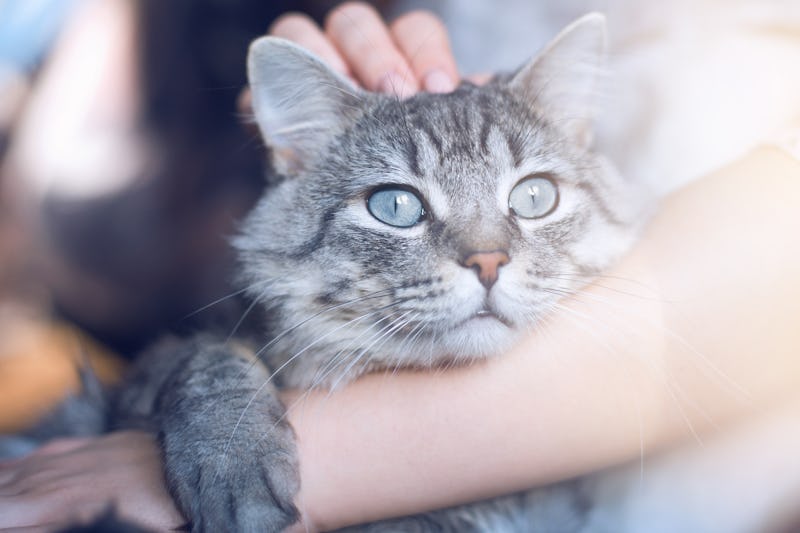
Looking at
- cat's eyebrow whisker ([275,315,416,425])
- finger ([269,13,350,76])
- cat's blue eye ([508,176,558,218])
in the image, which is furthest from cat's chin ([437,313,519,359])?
finger ([269,13,350,76])

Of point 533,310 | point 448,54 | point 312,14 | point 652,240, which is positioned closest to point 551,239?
point 533,310

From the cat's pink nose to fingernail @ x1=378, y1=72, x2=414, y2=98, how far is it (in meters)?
0.52

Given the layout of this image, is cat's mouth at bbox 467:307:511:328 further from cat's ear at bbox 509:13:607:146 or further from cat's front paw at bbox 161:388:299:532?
cat's ear at bbox 509:13:607:146

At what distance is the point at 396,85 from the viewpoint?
145 centimetres

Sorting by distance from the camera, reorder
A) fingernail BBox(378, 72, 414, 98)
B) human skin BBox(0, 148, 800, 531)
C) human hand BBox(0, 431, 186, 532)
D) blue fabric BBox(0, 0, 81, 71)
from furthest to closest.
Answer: blue fabric BBox(0, 0, 81, 71) < fingernail BBox(378, 72, 414, 98) < human skin BBox(0, 148, 800, 531) < human hand BBox(0, 431, 186, 532)

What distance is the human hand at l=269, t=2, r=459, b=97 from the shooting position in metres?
1.51

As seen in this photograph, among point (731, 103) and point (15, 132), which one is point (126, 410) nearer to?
point (15, 132)

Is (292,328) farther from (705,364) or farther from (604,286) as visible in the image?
(705,364)

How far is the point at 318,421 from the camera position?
1.21 metres

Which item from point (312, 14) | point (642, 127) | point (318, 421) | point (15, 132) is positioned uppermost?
point (312, 14)

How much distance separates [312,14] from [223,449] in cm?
168

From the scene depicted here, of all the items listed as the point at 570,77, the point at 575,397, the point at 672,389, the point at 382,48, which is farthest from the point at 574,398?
the point at 382,48

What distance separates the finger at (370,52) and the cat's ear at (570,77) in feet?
0.81

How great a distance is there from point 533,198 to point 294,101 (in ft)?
1.66
